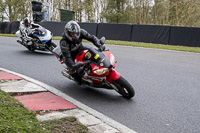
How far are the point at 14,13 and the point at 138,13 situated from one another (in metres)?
19.4

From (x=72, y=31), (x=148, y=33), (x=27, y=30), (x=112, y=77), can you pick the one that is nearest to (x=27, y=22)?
(x=27, y=30)

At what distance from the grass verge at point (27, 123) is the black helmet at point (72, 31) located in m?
1.91

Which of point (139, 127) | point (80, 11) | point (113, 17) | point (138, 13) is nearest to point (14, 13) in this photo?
point (80, 11)

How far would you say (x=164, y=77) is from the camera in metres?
6.82

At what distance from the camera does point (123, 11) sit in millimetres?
34812

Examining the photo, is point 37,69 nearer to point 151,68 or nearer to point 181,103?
point 151,68

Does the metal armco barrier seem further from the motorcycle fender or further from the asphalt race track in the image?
the motorcycle fender

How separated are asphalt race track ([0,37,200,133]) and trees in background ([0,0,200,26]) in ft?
65.1

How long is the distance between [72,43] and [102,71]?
1.14 m

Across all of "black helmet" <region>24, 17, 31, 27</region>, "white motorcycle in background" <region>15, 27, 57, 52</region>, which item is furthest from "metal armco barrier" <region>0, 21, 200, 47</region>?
"black helmet" <region>24, 17, 31, 27</region>

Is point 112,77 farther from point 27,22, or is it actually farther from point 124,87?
point 27,22

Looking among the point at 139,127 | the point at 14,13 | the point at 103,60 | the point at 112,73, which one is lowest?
the point at 139,127

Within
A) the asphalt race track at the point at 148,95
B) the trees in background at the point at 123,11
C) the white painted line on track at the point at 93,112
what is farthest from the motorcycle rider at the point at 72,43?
the trees in background at the point at 123,11

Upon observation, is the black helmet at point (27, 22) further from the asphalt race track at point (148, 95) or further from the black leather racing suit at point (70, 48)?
the black leather racing suit at point (70, 48)
